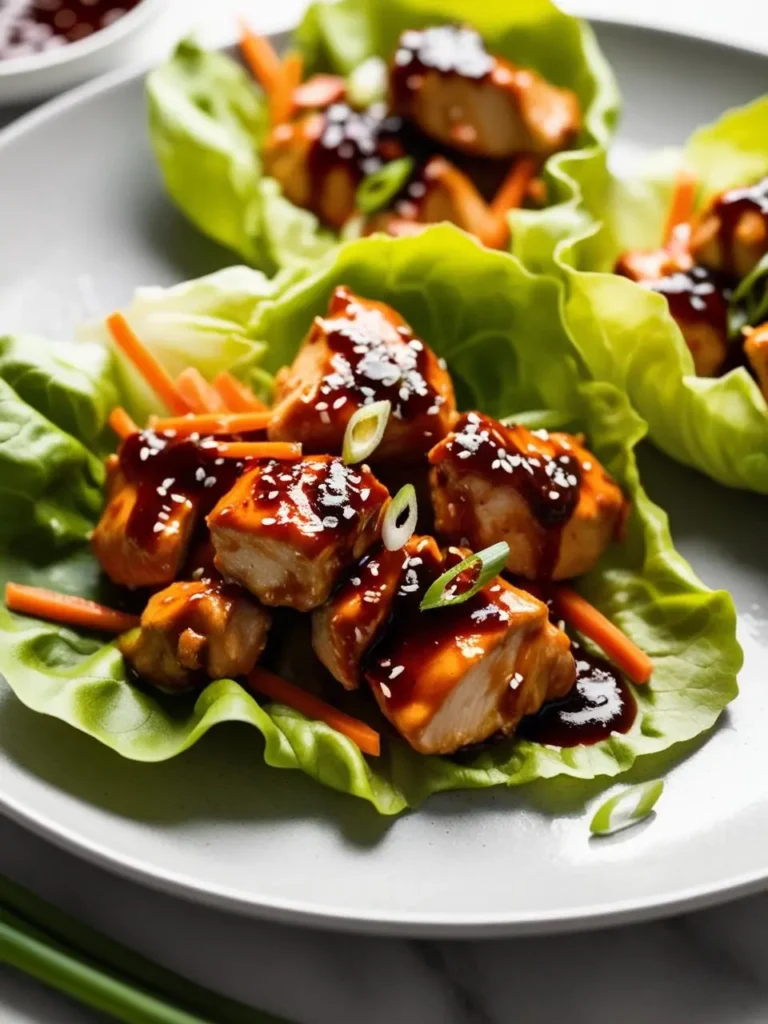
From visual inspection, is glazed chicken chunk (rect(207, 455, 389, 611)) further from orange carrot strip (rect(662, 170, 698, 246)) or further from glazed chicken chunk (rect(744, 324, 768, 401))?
orange carrot strip (rect(662, 170, 698, 246))

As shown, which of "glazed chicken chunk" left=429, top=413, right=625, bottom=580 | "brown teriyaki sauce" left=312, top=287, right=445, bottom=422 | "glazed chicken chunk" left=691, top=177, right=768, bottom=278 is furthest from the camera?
"glazed chicken chunk" left=691, top=177, right=768, bottom=278

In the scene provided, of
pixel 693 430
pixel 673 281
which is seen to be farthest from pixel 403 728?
pixel 673 281

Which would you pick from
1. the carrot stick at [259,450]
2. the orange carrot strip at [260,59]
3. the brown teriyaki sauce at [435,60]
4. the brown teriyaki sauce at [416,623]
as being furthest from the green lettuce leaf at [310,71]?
A: the brown teriyaki sauce at [416,623]

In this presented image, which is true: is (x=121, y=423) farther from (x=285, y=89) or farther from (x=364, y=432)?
(x=285, y=89)

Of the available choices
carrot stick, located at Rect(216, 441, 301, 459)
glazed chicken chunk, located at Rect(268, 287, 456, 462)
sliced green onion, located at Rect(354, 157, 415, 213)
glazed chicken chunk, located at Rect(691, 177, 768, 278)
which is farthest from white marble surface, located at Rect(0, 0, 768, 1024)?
sliced green onion, located at Rect(354, 157, 415, 213)

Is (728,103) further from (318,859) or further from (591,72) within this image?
(318,859)

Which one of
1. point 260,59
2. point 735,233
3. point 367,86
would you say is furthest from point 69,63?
point 735,233
